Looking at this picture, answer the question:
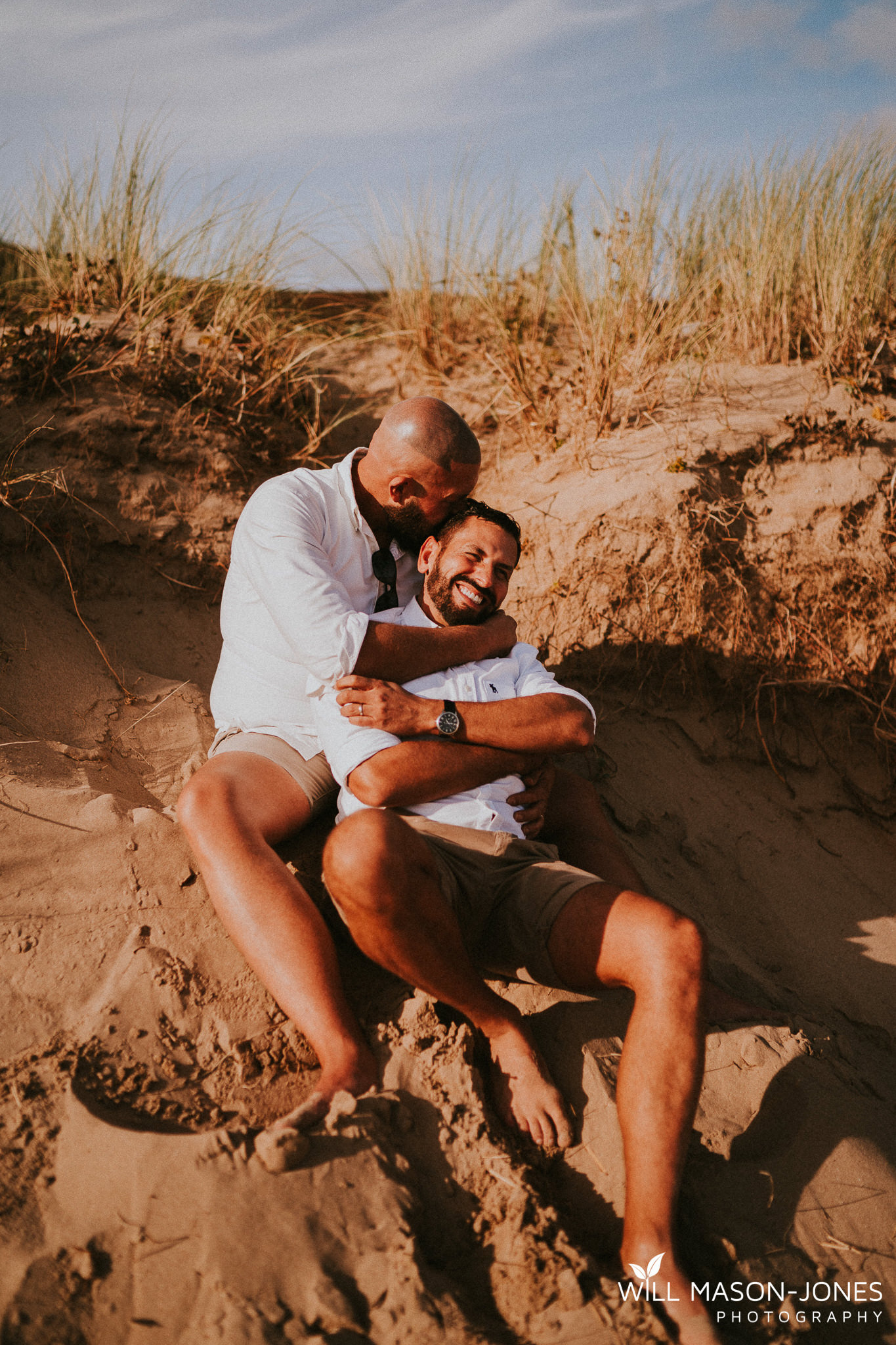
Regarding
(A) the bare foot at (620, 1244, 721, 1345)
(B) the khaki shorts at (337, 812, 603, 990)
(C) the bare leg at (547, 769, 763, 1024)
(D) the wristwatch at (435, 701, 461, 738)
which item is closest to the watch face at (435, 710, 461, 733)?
(D) the wristwatch at (435, 701, 461, 738)

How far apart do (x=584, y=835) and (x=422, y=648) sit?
3.26ft

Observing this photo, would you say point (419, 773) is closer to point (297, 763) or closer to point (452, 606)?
point (297, 763)

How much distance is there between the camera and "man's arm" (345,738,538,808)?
2.52 meters

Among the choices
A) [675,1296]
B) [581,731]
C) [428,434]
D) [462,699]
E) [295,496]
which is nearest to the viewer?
[675,1296]

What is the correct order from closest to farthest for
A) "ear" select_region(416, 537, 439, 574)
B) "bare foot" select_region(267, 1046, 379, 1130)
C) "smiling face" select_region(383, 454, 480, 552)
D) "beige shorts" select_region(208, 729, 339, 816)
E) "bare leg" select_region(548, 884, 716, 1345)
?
1. "bare leg" select_region(548, 884, 716, 1345)
2. "bare foot" select_region(267, 1046, 379, 1130)
3. "beige shorts" select_region(208, 729, 339, 816)
4. "ear" select_region(416, 537, 439, 574)
5. "smiling face" select_region(383, 454, 480, 552)

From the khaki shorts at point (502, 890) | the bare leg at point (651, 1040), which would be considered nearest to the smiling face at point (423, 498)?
the khaki shorts at point (502, 890)

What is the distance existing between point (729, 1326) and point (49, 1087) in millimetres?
1731

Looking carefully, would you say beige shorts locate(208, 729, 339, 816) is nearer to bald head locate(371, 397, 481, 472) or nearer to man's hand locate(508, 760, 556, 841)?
man's hand locate(508, 760, 556, 841)

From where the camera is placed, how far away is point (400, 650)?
275 centimetres

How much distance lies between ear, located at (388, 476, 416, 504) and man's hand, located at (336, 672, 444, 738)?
950 millimetres

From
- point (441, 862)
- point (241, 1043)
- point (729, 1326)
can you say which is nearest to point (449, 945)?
point (441, 862)

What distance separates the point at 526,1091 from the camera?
2383 mm

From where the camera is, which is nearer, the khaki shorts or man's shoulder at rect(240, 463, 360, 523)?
the khaki shorts

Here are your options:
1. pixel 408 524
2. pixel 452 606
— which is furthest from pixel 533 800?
pixel 408 524
